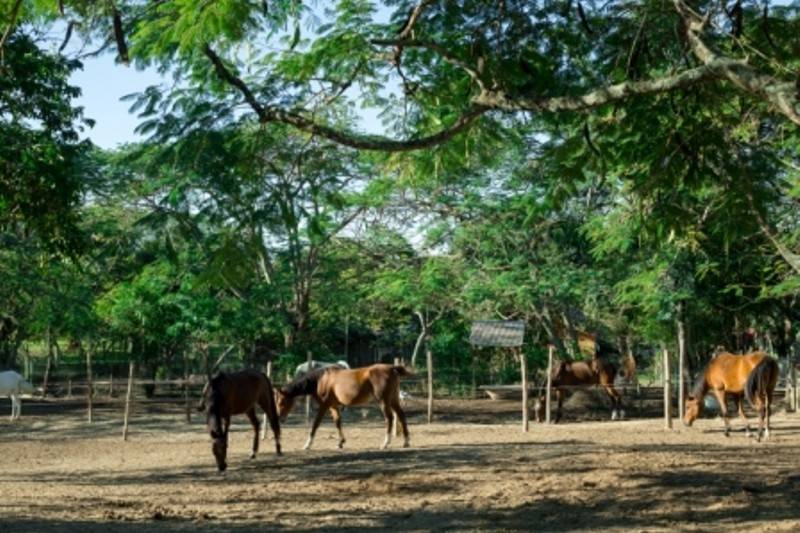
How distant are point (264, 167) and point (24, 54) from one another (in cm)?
402

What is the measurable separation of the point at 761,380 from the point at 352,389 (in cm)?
712

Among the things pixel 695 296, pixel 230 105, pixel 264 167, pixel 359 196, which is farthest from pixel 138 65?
pixel 359 196

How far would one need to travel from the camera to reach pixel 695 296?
2255 centimetres

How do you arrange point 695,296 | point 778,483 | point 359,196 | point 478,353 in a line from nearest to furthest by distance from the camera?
point 778,483
point 695,296
point 359,196
point 478,353

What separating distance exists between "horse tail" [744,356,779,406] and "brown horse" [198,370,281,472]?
26.7 ft

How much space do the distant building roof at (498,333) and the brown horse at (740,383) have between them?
566 cm

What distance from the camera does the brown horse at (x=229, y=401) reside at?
14055 mm

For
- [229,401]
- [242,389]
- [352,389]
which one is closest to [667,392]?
[352,389]

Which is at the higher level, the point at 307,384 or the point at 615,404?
the point at 307,384

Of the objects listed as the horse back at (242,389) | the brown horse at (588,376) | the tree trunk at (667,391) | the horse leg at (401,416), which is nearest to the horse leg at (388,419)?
the horse leg at (401,416)

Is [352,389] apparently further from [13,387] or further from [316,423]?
[13,387]

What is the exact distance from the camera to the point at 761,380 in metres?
17.7

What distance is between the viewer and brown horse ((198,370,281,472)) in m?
14.1

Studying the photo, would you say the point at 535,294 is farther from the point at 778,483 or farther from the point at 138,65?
the point at 138,65
